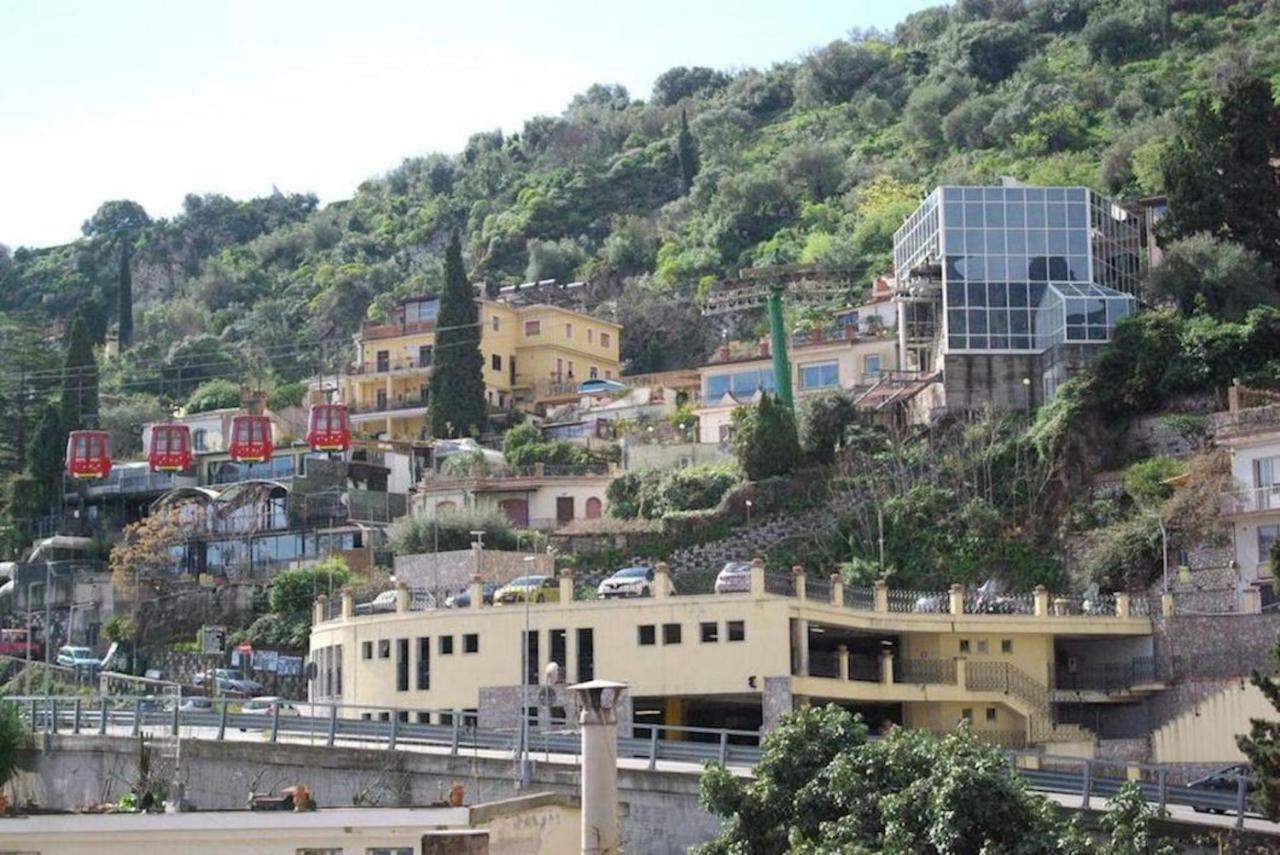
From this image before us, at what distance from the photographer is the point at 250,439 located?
95.1 meters

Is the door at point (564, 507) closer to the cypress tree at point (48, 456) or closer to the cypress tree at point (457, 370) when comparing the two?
the cypress tree at point (457, 370)

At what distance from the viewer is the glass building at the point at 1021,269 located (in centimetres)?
8362

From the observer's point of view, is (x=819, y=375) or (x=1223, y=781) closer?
(x=1223, y=781)

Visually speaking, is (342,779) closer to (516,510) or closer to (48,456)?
(516,510)

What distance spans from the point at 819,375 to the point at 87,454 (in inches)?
1084

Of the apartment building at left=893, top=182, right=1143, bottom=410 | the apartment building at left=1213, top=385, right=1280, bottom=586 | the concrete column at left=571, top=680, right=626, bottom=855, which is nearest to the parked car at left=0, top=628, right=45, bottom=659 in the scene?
the apartment building at left=893, top=182, right=1143, bottom=410

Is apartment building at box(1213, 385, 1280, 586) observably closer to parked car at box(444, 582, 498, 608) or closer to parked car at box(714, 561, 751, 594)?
parked car at box(714, 561, 751, 594)

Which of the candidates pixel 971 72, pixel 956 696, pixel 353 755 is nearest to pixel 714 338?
pixel 971 72

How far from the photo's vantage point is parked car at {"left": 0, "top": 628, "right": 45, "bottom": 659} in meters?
91.6

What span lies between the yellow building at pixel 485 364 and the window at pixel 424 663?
43815 mm

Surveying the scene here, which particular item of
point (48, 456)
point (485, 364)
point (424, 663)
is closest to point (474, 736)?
point (424, 663)

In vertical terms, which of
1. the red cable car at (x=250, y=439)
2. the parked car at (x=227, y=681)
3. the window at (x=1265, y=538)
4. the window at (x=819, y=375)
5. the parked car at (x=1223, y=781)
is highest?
the window at (x=819, y=375)

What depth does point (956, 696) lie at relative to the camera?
6644cm

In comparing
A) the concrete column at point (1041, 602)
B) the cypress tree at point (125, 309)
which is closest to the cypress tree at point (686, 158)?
the cypress tree at point (125, 309)
